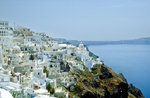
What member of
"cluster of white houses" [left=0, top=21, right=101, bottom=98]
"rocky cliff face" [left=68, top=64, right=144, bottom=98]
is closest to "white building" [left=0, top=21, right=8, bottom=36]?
"cluster of white houses" [left=0, top=21, right=101, bottom=98]

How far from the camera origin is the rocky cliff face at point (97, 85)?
34050mm

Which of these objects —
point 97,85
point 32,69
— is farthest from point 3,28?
point 97,85

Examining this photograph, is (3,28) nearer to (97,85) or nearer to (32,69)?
(32,69)

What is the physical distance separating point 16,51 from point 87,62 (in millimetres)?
20599

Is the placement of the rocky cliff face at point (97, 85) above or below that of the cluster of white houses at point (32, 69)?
below

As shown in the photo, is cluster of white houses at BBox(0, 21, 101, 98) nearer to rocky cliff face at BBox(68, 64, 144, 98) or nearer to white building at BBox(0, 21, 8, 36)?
white building at BBox(0, 21, 8, 36)

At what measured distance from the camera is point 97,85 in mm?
42094

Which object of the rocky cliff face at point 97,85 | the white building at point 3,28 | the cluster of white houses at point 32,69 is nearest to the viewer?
the cluster of white houses at point 32,69

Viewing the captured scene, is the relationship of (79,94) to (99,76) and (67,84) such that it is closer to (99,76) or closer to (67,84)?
(67,84)

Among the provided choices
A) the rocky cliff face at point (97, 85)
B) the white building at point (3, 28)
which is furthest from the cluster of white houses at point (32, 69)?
the rocky cliff face at point (97, 85)

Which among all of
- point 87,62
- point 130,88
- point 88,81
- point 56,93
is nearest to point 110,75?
point 87,62

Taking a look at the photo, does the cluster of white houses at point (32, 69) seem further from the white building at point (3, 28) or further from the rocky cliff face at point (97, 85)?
the rocky cliff face at point (97, 85)

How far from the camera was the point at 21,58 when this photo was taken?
3203 cm

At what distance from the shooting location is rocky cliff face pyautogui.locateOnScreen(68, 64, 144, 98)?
112 ft
